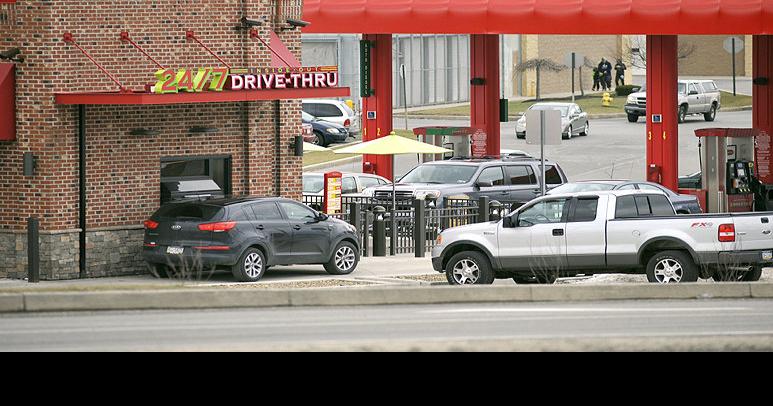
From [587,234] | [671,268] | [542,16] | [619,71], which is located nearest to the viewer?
[671,268]

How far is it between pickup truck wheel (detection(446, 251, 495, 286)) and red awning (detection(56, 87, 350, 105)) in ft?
15.3

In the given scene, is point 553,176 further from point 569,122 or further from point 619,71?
point 619,71

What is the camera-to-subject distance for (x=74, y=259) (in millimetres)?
26531

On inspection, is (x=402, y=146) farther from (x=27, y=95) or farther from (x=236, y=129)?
(x=27, y=95)

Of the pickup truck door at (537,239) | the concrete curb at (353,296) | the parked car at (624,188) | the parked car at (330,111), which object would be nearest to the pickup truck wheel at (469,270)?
the pickup truck door at (537,239)

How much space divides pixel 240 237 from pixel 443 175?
11482 millimetres

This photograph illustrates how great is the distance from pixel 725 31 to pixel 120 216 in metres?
17.7

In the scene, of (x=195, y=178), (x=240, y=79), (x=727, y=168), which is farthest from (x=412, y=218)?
(x=727, y=168)

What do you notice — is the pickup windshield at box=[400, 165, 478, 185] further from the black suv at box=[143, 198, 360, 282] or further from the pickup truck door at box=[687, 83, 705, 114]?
the pickup truck door at box=[687, 83, 705, 114]

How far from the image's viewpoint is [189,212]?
26.1 metres

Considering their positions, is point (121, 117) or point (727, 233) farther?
point (121, 117)

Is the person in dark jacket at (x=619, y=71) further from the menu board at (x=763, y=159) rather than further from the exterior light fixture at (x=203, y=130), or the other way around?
the exterior light fixture at (x=203, y=130)

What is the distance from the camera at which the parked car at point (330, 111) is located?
61.9 m

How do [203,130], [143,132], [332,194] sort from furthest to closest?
[332,194] < [203,130] < [143,132]
